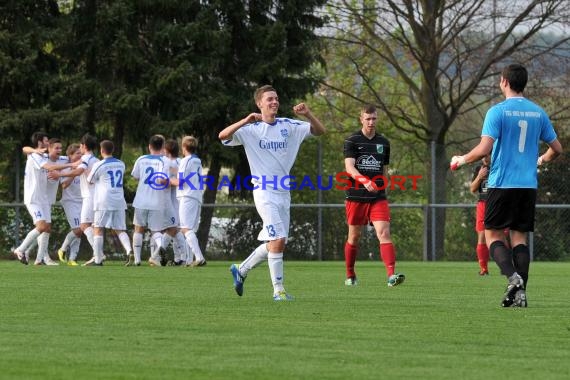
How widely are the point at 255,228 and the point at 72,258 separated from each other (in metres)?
7.75

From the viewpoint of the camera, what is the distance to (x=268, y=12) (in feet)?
103

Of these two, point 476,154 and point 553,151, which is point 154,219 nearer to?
point 553,151

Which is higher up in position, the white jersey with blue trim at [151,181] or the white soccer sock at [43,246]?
the white jersey with blue trim at [151,181]

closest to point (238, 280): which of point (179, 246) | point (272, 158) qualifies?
point (272, 158)

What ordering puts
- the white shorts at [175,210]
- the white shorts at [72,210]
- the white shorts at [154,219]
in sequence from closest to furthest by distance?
the white shorts at [154,219]
the white shorts at [175,210]
the white shorts at [72,210]

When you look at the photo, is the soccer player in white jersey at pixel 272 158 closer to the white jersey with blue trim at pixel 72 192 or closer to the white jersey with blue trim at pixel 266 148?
the white jersey with blue trim at pixel 266 148

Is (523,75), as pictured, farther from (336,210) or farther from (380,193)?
(336,210)

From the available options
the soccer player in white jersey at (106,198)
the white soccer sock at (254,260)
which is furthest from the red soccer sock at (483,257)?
the white soccer sock at (254,260)

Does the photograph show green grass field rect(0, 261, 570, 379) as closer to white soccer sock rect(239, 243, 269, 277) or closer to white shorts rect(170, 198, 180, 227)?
white soccer sock rect(239, 243, 269, 277)

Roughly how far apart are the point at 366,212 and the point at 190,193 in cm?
726

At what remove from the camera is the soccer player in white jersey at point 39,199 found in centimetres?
2233

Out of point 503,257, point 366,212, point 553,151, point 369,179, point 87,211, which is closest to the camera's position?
point 503,257

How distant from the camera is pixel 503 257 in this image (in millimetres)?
11031

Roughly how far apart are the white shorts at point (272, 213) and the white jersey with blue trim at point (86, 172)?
10787 mm
